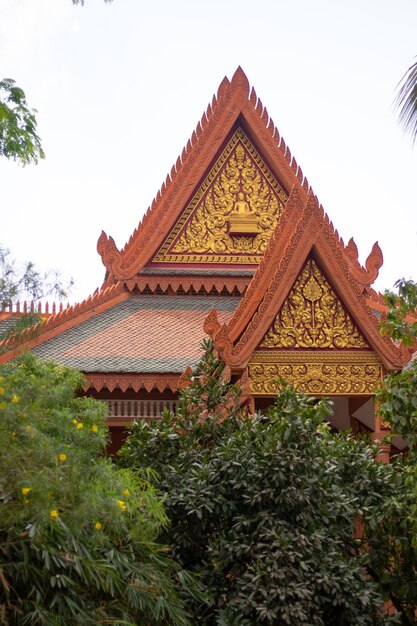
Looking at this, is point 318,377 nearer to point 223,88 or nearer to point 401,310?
point 401,310

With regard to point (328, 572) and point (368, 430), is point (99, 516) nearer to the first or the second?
point (328, 572)

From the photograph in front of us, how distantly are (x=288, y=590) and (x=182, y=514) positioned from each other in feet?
3.39

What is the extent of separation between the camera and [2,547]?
7098 millimetres

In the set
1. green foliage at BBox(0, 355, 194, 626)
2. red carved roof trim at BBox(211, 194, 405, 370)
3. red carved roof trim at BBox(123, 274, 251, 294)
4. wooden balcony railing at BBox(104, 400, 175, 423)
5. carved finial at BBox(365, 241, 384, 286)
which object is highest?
carved finial at BBox(365, 241, 384, 286)

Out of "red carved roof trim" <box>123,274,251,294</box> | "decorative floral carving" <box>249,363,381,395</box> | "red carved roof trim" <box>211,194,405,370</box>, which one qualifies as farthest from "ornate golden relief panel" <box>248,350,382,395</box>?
"red carved roof trim" <box>123,274,251,294</box>

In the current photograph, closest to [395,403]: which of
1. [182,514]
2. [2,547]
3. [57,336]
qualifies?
[182,514]

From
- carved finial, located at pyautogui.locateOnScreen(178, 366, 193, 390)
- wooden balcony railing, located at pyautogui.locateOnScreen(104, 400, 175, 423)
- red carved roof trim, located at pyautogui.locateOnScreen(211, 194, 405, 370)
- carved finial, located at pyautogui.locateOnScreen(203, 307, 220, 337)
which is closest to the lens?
carved finial, located at pyautogui.locateOnScreen(178, 366, 193, 390)

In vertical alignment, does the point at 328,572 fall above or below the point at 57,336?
below

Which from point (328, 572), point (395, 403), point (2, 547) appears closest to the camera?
point (2, 547)

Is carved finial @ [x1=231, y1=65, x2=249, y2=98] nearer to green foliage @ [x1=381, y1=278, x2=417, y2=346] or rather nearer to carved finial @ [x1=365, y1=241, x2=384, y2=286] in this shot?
carved finial @ [x1=365, y1=241, x2=384, y2=286]

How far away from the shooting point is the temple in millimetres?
11461

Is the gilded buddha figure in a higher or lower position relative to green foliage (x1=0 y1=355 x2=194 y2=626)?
higher

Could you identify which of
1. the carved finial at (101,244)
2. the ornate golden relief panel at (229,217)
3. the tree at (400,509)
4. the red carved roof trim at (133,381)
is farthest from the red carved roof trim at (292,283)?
the carved finial at (101,244)

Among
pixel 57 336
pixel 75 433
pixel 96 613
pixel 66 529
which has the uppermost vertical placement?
pixel 57 336
